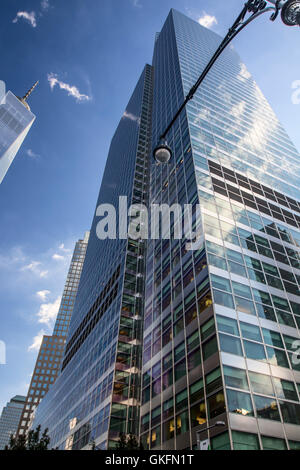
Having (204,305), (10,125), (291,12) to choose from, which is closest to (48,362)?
(10,125)

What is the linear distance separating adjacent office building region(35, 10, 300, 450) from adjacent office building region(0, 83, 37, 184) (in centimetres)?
7679

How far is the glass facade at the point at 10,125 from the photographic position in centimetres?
12444

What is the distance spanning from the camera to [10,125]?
13050 cm

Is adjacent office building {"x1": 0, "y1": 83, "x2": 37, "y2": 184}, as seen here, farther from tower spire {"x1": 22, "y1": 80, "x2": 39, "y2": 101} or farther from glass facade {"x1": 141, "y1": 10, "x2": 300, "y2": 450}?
glass facade {"x1": 141, "y1": 10, "x2": 300, "y2": 450}

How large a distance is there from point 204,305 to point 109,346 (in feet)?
75.3

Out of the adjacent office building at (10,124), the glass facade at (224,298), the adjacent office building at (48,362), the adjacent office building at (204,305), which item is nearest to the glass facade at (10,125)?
the adjacent office building at (10,124)

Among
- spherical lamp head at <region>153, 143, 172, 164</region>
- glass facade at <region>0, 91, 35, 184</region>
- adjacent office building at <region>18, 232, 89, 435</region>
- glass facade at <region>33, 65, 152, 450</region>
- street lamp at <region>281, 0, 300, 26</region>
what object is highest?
glass facade at <region>0, 91, 35, 184</region>

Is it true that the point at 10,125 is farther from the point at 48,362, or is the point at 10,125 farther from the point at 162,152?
the point at 162,152

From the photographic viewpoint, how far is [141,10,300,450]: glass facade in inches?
845

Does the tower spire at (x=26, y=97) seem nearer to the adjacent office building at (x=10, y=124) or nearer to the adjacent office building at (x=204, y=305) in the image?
the adjacent office building at (x=10, y=124)

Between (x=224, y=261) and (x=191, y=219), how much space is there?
679 cm
